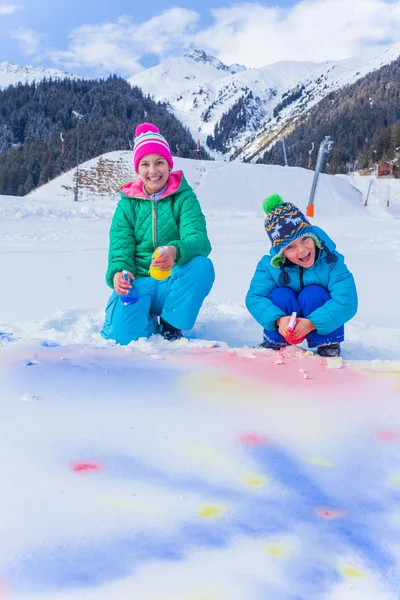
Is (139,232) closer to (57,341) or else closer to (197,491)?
(57,341)

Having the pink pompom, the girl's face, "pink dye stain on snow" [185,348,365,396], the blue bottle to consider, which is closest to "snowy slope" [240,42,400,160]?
the pink pompom

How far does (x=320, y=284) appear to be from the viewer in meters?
2.34

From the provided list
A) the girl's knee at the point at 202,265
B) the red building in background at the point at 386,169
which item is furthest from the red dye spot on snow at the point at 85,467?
the red building in background at the point at 386,169

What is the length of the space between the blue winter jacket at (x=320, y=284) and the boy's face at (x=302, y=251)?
6cm

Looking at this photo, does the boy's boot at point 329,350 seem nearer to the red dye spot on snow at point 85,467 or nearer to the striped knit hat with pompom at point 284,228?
the striped knit hat with pompom at point 284,228

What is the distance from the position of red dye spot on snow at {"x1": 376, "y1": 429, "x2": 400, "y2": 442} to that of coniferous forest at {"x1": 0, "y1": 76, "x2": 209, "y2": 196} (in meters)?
54.2

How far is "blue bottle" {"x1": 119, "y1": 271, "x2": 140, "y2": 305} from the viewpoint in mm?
2404

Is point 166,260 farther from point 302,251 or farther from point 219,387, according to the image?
point 219,387

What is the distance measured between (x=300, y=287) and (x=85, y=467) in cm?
155

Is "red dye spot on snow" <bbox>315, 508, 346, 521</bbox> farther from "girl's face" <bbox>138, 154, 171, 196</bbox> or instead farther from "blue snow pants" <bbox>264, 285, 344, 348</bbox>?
"girl's face" <bbox>138, 154, 171, 196</bbox>

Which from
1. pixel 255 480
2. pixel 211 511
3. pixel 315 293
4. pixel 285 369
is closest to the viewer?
pixel 211 511

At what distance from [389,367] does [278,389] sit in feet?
1.73

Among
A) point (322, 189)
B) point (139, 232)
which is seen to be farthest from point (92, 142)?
point (139, 232)

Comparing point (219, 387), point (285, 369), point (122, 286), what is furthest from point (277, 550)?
point (122, 286)
